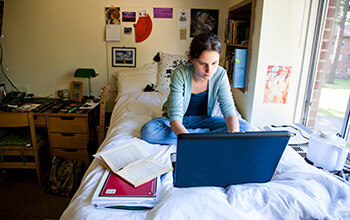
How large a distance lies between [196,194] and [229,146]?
20 cm

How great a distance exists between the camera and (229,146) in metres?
0.75

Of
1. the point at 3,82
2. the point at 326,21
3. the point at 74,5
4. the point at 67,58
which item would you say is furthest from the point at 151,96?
the point at 3,82

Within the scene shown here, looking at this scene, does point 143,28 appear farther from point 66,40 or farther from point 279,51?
point 279,51

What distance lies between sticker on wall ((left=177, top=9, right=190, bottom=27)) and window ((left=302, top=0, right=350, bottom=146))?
126cm

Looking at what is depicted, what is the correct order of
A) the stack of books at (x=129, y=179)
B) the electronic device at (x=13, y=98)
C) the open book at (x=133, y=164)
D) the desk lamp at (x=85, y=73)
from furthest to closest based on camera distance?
the desk lamp at (x=85, y=73), the electronic device at (x=13, y=98), the open book at (x=133, y=164), the stack of books at (x=129, y=179)

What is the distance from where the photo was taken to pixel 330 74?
5.33 ft

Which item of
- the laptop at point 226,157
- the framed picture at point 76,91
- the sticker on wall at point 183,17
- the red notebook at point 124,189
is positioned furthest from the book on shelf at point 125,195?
the sticker on wall at point 183,17

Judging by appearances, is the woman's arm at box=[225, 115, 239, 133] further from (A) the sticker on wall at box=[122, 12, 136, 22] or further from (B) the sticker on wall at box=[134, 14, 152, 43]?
(A) the sticker on wall at box=[122, 12, 136, 22]

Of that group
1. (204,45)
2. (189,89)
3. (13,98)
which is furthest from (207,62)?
(13,98)

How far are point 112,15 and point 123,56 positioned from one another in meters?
0.42

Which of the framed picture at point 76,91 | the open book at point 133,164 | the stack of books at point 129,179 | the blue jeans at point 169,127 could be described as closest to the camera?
the stack of books at point 129,179

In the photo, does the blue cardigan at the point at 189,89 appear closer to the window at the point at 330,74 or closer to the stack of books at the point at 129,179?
the stack of books at the point at 129,179

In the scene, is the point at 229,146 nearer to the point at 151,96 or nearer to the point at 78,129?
the point at 151,96

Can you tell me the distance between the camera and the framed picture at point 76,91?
8.16 feet
